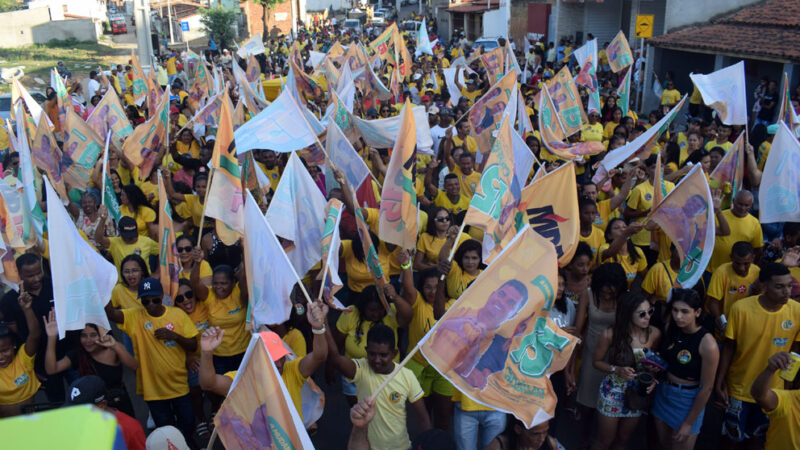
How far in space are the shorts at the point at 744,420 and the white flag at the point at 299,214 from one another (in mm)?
3328

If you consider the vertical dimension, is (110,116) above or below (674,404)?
above

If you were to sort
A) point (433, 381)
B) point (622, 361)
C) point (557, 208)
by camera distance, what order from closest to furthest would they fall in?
point (622, 361) < point (433, 381) < point (557, 208)

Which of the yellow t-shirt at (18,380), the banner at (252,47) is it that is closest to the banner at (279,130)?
the yellow t-shirt at (18,380)

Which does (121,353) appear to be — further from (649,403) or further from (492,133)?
(492,133)

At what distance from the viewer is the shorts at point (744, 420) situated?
438 cm

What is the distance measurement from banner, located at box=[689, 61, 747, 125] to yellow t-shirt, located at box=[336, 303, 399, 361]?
5.77 metres

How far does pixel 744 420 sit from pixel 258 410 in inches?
131

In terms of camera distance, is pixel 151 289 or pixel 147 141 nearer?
pixel 151 289

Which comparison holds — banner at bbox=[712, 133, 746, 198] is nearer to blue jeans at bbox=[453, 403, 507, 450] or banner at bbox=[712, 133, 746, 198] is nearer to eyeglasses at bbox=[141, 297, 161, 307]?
blue jeans at bbox=[453, 403, 507, 450]

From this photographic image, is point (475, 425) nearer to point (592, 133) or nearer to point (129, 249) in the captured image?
point (129, 249)

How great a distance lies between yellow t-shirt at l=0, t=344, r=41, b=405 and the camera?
4461mm

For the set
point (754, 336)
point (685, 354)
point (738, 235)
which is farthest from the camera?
point (738, 235)

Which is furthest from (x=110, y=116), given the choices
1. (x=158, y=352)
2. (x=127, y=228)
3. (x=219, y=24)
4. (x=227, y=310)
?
(x=219, y=24)

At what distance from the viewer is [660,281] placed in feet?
16.9
